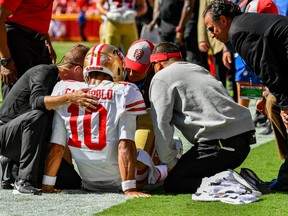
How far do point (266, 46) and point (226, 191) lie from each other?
1.10m

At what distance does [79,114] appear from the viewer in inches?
272

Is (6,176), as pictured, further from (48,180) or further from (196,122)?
(196,122)

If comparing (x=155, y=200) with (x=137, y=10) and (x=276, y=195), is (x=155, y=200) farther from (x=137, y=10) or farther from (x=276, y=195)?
(x=137, y=10)

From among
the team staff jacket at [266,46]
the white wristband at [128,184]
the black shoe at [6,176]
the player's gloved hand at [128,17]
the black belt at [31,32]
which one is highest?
the team staff jacket at [266,46]

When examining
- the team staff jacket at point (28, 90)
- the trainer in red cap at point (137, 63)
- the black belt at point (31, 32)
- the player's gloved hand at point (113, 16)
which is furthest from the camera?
the player's gloved hand at point (113, 16)

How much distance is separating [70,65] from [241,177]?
5.38 feet

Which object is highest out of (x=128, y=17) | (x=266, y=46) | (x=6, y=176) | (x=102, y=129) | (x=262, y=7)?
(x=266, y=46)

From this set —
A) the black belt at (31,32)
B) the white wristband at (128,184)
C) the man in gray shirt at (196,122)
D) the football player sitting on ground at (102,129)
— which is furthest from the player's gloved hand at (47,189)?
the black belt at (31,32)

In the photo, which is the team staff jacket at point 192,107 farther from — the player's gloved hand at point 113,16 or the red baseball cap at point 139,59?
the player's gloved hand at point 113,16

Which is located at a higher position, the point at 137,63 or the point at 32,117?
the point at 137,63

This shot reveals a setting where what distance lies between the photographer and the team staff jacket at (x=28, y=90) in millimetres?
7043

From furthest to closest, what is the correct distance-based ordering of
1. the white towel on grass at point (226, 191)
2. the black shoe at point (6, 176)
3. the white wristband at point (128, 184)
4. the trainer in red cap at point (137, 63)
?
the trainer in red cap at point (137, 63) → the black shoe at point (6, 176) → the white wristband at point (128, 184) → the white towel on grass at point (226, 191)

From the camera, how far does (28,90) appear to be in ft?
23.4

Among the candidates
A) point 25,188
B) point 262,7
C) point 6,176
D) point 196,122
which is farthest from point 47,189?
point 262,7
